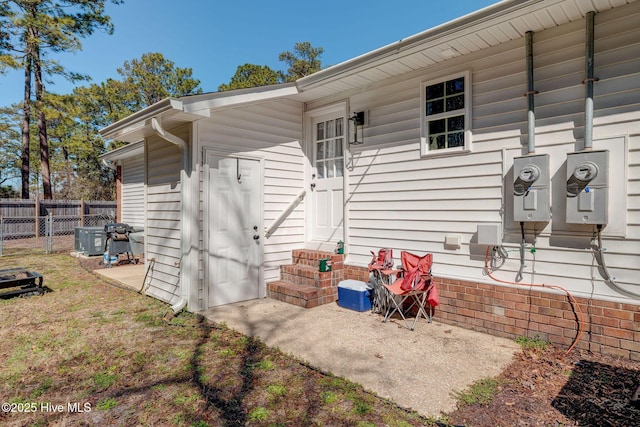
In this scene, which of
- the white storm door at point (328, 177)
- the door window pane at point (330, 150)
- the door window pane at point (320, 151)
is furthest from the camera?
the door window pane at point (320, 151)

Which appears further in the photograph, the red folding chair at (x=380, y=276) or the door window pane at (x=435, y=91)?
the red folding chair at (x=380, y=276)

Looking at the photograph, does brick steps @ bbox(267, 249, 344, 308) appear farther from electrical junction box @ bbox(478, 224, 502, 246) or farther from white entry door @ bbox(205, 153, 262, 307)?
electrical junction box @ bbox(478, 224, 502, 246)

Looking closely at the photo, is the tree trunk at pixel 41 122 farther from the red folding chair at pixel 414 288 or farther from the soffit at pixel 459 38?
the red folding chair at pixel 414 288

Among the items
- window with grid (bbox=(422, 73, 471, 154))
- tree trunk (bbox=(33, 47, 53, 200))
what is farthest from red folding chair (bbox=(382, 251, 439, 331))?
tree trunk (bbox=(33, 47, 53, 200))

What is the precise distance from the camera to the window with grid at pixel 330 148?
5457 millimetres

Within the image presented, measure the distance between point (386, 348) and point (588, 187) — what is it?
2.42 m

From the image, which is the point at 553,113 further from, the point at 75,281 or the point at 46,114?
the point at 46,114

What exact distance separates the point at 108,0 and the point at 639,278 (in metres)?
16.2

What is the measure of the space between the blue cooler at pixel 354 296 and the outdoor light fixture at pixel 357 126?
6.96 feet

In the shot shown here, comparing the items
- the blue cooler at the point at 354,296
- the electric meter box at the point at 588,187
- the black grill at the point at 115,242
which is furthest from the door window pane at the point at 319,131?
the black grill at the point at 115,242

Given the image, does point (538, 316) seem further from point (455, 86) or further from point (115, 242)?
point (115, 242)

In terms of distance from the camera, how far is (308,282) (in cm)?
503

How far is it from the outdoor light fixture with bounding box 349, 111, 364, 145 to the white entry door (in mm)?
1547

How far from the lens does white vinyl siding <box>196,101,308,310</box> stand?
15.7 ft
